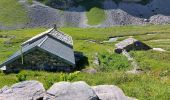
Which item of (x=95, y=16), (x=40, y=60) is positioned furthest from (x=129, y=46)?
(x=95, y=16)

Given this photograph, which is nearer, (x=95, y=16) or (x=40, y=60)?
(x=40, y=60)

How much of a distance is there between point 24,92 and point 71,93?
2.51 metres

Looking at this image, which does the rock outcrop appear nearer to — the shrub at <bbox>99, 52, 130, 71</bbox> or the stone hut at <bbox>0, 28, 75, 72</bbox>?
the stone hut at <bbox>0, 28, 75, 72</bbox>

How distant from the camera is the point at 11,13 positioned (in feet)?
589

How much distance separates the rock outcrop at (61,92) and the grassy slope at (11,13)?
15150cm

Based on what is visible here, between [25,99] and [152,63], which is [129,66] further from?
[25,99]

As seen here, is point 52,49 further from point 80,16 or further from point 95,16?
point 80,16

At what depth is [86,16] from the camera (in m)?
187

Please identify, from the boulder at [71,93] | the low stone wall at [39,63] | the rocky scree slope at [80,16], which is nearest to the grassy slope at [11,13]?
the rocky scree slope at [80,16]

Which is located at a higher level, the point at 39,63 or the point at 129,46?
the point at 39,63

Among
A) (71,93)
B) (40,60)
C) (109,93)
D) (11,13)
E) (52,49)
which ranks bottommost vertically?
(11,13)

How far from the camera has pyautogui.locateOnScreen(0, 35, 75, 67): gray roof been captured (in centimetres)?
5081

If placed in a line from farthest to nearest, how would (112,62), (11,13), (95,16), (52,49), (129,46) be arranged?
(95,16) < (11,13) < (129,46) < (112,62) < (52,49)

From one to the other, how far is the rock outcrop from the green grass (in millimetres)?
157291
